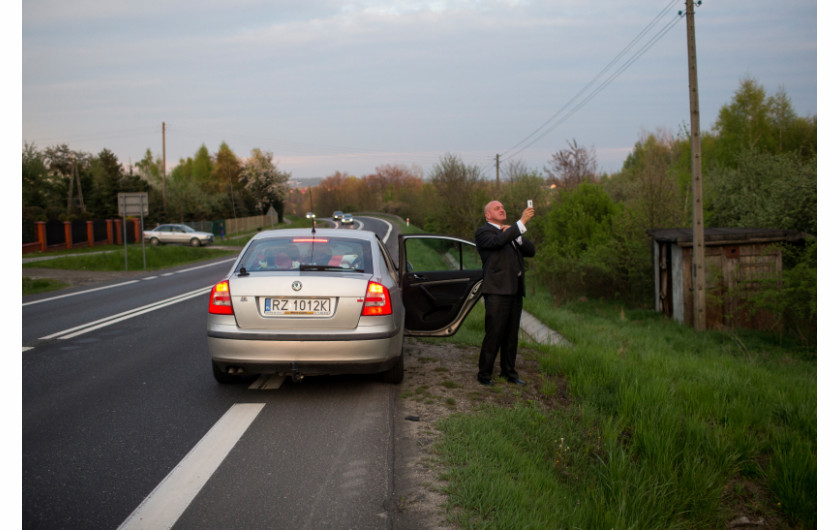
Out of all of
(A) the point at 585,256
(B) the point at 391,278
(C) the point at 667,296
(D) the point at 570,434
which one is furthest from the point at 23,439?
(A) the point at 585,256

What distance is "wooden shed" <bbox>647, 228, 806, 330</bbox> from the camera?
17.0 metres

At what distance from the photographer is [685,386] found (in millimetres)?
6898

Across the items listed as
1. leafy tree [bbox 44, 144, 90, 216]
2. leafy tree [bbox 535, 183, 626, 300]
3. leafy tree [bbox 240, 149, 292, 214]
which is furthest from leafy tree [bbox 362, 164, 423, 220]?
leafy tree [bbox 535, 183, 626, 300]

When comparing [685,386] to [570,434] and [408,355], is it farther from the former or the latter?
[408,355]

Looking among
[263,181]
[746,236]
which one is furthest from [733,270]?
[263,181]

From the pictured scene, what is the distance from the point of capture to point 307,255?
6223mm

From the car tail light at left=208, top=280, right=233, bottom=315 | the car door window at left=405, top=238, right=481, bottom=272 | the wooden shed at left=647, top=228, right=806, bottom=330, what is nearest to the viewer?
the car tail light at left=208, top=280, right=233, bottom=315

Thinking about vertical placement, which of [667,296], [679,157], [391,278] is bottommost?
[667,296]

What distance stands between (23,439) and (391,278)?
3388mm

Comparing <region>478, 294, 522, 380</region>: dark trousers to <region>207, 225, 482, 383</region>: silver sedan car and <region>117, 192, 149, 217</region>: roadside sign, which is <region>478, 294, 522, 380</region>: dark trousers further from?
<region>117, 192, 149, 217</region>: roadside sign

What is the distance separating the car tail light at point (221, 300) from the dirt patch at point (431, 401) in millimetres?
1767

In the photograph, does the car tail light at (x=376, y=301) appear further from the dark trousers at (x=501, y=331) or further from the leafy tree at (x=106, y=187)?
the leafy tree at (x=106, y=187)

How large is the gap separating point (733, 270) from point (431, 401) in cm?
1426

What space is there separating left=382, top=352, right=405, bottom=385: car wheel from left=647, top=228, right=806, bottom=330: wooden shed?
503 inches
